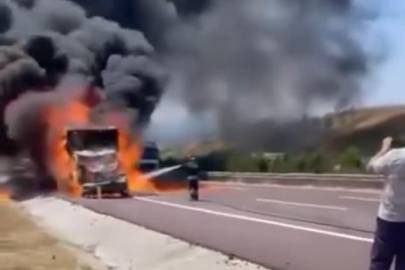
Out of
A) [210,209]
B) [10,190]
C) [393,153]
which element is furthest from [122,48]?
[393,153]

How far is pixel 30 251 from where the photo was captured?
19.2 metres

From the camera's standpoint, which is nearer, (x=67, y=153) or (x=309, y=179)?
(x=309, y=179)

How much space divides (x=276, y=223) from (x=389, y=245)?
12.5m

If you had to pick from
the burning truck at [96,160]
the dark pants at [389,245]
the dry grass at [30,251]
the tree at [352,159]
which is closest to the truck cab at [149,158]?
the burning truck at [96,160]

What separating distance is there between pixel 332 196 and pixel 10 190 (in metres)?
17.4

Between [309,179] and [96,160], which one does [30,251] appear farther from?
[309,179]

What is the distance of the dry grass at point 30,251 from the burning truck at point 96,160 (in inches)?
440

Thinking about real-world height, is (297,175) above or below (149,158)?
below

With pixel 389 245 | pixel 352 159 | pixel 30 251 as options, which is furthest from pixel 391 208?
pixel 352 159

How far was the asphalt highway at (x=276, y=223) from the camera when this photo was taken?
14.7 m

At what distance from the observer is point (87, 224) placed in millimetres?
23562

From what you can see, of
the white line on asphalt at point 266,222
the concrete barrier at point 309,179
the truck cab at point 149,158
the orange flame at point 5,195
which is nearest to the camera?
the white line on asphalt at point 266,222

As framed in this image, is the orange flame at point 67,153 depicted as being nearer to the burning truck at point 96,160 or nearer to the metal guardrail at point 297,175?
the burning truck at point 96,160

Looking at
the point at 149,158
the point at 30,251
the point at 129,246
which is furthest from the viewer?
the point at 149,158
